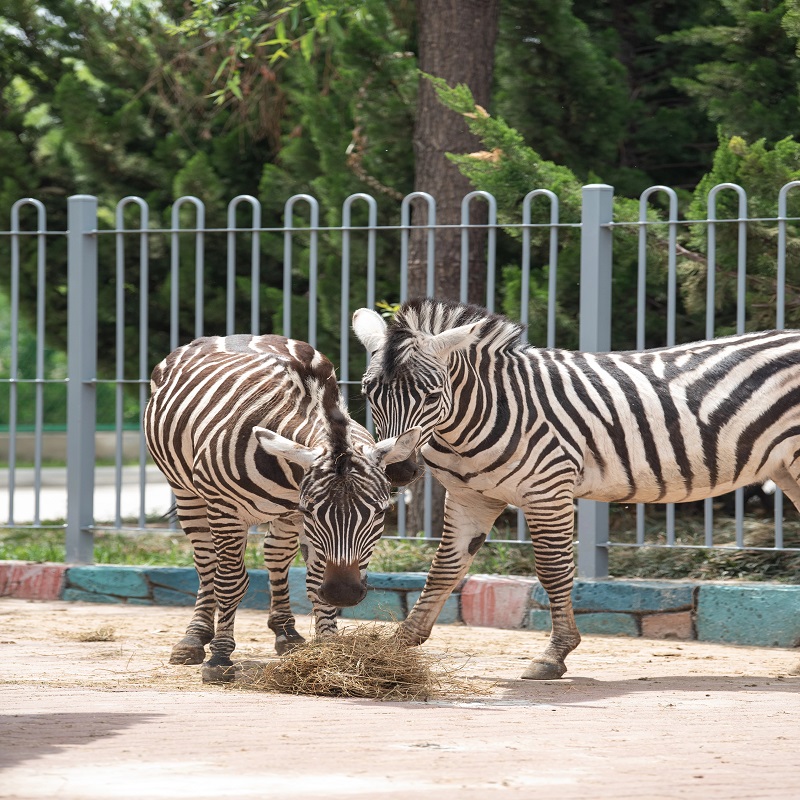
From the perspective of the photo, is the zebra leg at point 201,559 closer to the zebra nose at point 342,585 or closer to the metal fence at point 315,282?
the metal fence at point 315,282

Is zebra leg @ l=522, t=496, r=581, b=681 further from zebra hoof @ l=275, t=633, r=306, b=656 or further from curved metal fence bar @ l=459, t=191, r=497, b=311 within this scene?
curved metal fence bar @ l=459, t=191, r=497, b=311

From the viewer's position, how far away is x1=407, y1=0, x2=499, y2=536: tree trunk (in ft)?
31.1

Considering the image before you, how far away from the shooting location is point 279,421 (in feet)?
19.4


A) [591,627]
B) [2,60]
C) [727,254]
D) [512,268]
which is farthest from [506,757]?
[2,60]

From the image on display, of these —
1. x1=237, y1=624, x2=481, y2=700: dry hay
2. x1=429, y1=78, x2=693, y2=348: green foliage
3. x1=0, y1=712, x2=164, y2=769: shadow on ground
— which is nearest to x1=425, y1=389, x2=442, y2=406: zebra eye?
x1=237, y1=624, x2=481, y2=700: dry hay

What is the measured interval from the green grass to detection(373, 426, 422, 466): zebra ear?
2517mm

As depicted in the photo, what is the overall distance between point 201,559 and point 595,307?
2846mm

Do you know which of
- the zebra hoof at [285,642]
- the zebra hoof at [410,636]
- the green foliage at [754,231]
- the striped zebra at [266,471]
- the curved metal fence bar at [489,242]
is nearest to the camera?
the striped zebra at [266,471]

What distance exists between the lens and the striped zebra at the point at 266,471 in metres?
5.30

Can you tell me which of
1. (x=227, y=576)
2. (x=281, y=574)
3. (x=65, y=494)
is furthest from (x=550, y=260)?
(x=65, y=494)

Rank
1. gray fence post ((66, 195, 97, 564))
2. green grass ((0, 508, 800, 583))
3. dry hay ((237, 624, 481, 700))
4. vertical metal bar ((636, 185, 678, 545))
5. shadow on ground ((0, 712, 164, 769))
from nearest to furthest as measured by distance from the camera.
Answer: shadow on ground ((0, 712, 164, 769))
dry hay ((237, 624, 481, 700))
vertical metal bar ((636, 185, 678, 545))
green grass ((0, 508, 800, 583))
gray fence post ((66, 195, 97, 564))

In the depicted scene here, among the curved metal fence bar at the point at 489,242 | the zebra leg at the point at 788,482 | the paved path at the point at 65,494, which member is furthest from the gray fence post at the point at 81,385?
the paved path at the point at 65,494

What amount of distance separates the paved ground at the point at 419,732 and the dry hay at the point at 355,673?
0.14 meters

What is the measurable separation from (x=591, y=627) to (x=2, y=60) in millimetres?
8306
